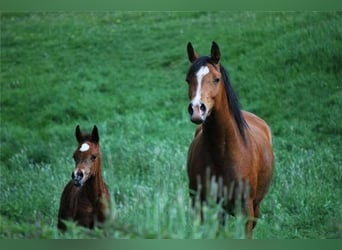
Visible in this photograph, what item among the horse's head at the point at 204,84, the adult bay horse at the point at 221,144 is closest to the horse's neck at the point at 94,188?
the adult bay horse at the point at 221,144

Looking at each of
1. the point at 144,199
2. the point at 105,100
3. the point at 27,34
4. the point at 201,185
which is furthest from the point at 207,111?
the point at 27,34

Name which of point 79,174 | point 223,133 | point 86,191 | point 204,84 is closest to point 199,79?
point 204,84

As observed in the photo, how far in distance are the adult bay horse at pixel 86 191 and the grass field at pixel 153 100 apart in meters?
0.13

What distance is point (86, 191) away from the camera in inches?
237

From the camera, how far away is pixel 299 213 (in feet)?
20.4

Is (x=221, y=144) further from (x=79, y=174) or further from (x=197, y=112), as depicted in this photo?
(x=79, y=174)

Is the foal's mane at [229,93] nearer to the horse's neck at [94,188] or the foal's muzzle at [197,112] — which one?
the foal's muzzle at [197,112]

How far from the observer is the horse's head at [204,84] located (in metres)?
5.54

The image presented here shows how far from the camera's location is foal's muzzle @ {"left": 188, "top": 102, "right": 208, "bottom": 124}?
5504 millimetres

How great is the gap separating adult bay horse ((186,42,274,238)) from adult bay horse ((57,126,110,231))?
55cm

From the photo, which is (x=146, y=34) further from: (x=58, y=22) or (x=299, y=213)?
(x=299, y=213)

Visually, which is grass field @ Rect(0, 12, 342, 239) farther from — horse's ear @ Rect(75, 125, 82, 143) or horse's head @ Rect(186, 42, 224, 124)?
horse's head @ Rect(186, 42, 224, 124)

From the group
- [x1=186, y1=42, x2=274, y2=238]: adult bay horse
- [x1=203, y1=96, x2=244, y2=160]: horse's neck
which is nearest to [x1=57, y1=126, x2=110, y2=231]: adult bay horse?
[x1=186, y1=42, x2=274, y2=238]: adult bay horse

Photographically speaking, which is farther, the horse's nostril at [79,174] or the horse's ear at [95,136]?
the horse's ear at [95,136]
